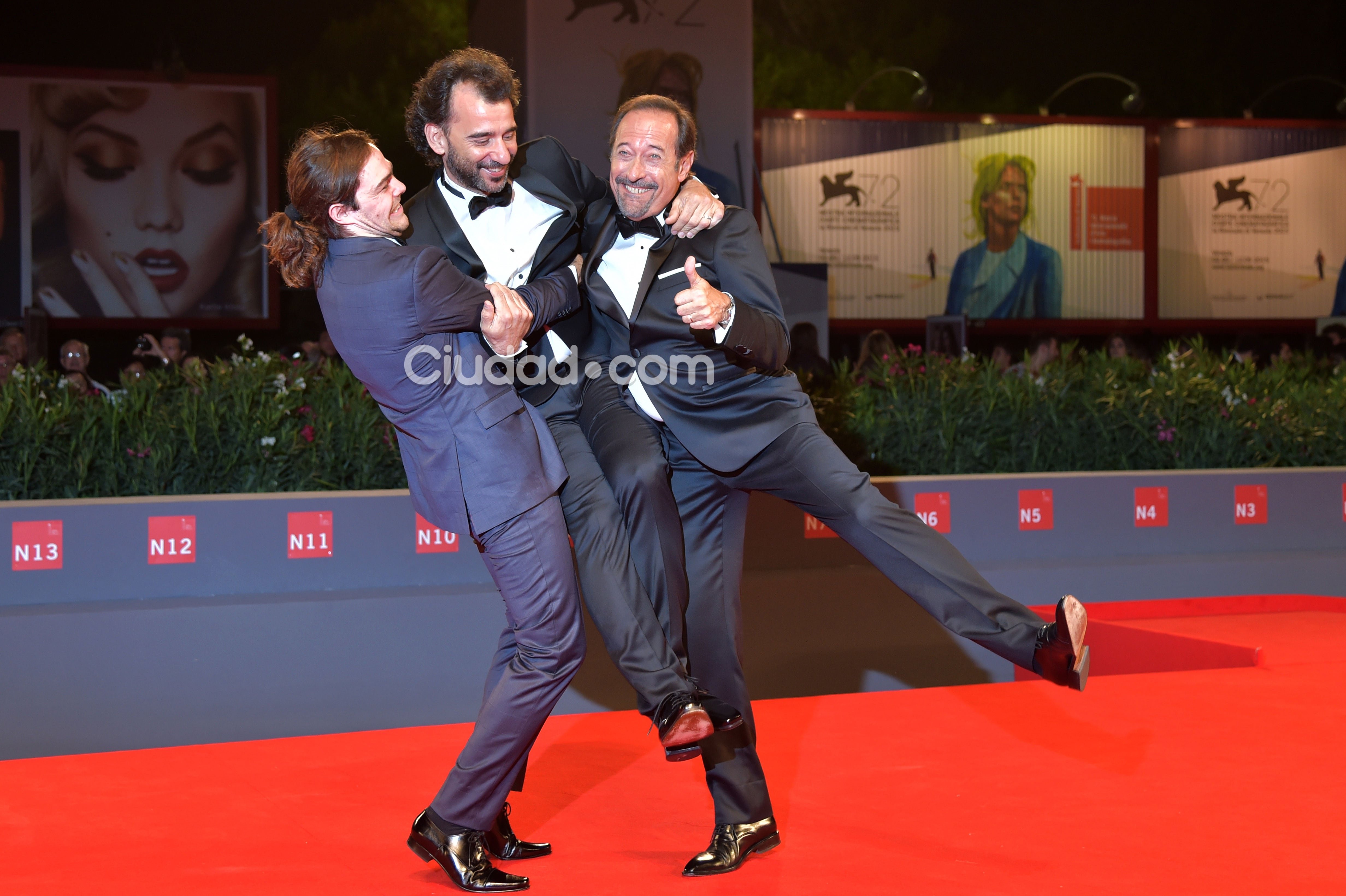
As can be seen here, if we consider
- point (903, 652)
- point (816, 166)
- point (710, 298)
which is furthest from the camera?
point (816, 166)

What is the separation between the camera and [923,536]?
2395 mm

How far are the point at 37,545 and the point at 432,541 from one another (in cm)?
124

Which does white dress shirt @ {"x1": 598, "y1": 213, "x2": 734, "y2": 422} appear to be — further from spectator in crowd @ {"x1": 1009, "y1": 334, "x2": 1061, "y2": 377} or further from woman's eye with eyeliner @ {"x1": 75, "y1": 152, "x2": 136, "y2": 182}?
woman's eye with eyeliner @ {"x1": 75, "y1": 152, "x2": 136, "y2": 182}

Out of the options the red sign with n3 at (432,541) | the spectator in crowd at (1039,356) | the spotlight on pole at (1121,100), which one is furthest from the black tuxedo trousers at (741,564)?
the spotlight on pole at (1121,100)

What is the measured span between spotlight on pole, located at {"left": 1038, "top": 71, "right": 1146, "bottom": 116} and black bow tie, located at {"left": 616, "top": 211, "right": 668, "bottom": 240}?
10.2 m

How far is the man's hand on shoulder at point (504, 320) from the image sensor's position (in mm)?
2295

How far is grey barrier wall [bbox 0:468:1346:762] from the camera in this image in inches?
148

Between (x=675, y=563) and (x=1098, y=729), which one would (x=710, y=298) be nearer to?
(x=675, y=563)

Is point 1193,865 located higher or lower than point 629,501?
lower

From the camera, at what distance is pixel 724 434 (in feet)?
8.34

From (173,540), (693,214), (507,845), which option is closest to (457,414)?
(693,214)

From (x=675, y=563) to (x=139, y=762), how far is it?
165 centimetres

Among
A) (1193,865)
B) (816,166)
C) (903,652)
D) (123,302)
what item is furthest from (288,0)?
(1193,865)

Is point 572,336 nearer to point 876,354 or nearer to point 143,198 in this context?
point 876,354
